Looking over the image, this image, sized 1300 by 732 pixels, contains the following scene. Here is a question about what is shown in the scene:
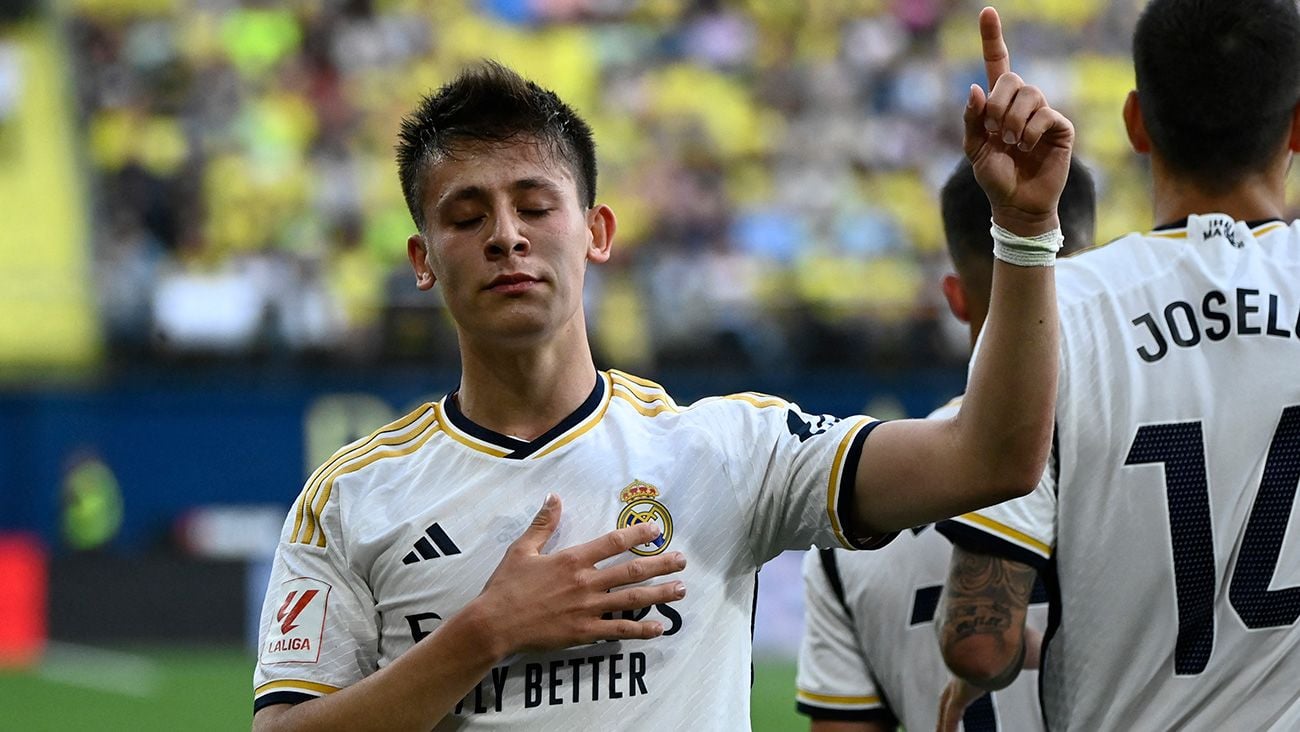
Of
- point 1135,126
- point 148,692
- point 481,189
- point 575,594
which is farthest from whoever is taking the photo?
point 148,692

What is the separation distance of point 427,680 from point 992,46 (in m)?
1.26

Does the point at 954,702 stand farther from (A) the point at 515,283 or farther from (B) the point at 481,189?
(B) the point at 481,189

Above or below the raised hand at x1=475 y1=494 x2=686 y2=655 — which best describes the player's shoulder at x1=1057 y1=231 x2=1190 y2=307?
A: above

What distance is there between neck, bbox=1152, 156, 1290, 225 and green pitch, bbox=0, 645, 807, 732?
7679 millimetres

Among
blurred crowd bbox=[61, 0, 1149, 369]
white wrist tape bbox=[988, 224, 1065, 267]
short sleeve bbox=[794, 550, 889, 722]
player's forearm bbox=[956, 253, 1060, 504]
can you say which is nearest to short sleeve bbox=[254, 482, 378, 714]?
player's forearm bbox=[956, 253, 1060, 504]

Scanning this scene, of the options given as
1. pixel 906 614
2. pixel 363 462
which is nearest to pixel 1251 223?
pixel 906 614

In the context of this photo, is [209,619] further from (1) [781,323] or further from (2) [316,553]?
(2) [316,553]

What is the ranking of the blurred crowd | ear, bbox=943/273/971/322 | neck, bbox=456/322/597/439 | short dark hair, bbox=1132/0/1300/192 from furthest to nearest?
the blurred crowd, ear, bbox=943/273/971/322, short dark hair, bbox=1132/0/1300/192, neck, bbox=456/322/597/439

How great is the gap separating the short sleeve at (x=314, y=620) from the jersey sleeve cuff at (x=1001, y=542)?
103 centimetres

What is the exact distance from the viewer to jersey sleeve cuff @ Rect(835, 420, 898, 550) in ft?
8.99

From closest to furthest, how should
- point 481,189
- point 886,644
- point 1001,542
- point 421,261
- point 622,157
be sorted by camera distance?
point 481,189
point 1001,542
point 421,261
point 886,644
point 622,157

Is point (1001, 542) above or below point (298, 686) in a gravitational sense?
above

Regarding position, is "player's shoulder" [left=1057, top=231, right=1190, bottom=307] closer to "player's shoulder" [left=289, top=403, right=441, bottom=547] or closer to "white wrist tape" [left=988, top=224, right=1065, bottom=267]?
"white wrist tape" [left=988, top=224, right=1065, bottom=267]

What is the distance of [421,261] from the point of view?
3148 millimetres
